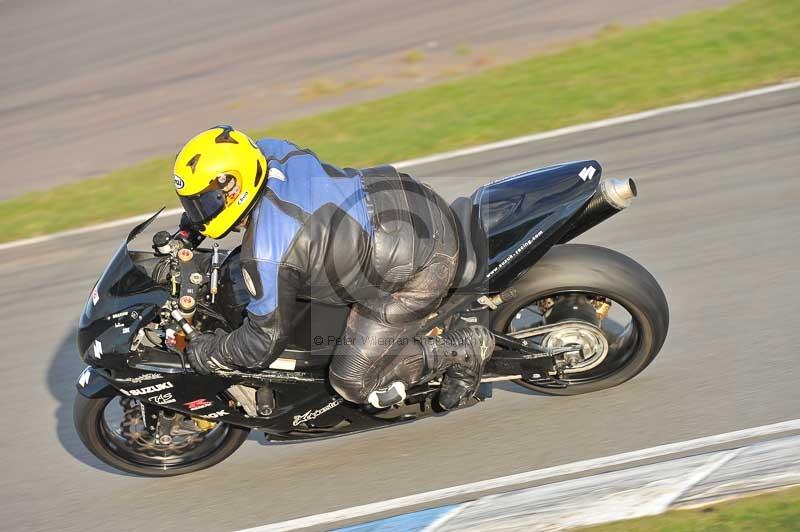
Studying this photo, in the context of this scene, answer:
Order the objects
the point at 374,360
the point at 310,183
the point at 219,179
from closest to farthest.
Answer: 1. the point at 219,179
2. the point at 310,183
3. the point at 374,360

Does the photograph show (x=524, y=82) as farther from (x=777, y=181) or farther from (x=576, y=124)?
(x=777, y=181)

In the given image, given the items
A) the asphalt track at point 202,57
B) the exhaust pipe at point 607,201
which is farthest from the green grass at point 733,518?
the asphalt track at point 202,57

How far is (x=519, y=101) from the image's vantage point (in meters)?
9.88

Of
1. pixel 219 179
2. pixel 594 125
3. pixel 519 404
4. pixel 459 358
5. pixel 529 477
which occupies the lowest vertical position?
pixel 529 477

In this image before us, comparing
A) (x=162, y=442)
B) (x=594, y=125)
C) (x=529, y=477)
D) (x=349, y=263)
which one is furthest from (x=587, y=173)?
(x=594, y=125)

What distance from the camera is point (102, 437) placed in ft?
18.1

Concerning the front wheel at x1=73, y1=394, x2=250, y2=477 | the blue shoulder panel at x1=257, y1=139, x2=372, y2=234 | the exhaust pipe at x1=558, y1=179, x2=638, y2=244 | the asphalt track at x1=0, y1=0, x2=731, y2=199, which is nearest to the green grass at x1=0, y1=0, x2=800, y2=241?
the asphalt track at x1=0, y1=0, x2=731, y2=199

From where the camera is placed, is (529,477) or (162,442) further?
(162,442)

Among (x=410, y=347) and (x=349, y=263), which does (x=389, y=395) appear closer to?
(x=410, y=347)

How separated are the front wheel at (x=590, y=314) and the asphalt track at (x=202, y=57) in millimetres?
5799

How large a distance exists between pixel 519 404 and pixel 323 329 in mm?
1450

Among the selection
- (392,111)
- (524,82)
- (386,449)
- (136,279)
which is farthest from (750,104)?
(136,279)

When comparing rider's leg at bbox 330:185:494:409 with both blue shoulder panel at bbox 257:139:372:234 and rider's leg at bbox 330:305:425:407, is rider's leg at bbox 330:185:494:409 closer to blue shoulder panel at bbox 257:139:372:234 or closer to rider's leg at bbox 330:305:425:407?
rider's leg at bbox 330:305:425:407

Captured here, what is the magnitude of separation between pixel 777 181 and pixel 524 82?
134 inches
